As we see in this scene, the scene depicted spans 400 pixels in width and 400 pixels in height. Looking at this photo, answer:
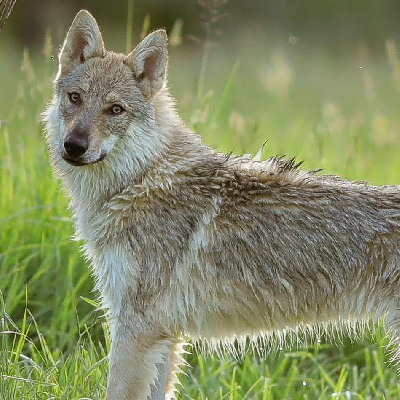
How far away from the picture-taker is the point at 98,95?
4.96 m

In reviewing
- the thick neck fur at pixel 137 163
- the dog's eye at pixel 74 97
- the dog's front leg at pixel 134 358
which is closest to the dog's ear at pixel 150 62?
the thick neck fur at pixel 137 163

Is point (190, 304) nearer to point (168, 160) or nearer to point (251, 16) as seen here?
point (168, 160)

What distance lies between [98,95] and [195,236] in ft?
3.50

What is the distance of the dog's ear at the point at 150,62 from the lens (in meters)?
5.13

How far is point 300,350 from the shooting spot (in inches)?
246

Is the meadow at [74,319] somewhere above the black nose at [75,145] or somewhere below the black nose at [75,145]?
below

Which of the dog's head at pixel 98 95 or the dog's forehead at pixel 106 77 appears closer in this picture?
the dog's head at pixel 98 95

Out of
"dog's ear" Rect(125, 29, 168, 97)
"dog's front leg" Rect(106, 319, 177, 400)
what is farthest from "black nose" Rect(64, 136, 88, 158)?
"dog's front leg" Rect(106, 319, 177, 400)

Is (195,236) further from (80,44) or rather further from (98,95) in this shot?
(80,44)

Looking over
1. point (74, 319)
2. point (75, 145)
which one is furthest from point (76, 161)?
point (74, 319)

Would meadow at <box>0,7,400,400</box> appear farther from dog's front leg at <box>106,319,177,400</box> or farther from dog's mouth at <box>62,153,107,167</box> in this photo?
dog's mouth at <box>62,153,107,167</box>

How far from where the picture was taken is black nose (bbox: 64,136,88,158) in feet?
15.6

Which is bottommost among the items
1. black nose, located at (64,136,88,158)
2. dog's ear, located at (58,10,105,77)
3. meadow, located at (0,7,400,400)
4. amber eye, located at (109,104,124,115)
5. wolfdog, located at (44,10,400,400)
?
meadow, located at (0,7,400,400)

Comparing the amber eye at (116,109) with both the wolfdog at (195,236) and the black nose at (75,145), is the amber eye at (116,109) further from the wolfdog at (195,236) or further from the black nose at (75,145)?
the black nose at (75,145)
